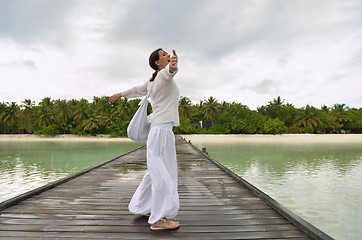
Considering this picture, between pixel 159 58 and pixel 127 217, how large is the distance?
1926 millimetres

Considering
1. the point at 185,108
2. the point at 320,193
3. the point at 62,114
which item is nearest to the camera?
the point at 320,193

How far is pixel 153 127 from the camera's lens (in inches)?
125

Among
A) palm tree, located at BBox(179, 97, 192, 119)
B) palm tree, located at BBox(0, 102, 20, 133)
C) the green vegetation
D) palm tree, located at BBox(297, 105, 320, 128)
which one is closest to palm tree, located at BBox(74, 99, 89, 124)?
the green vegetation

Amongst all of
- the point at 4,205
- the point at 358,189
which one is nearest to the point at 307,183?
the point at 358,189

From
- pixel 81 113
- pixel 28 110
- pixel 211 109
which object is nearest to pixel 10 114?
pixel 28 110

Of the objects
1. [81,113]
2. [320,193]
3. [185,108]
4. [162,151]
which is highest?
[185,108]

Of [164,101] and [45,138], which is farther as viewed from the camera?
[45,138]

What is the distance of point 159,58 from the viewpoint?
3221mm

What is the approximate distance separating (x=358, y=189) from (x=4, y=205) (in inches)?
413

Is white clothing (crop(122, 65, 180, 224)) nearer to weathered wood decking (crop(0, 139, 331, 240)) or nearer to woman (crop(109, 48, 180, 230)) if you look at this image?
woman (crop(109, 48, 180, 230))

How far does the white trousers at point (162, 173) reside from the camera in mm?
3062

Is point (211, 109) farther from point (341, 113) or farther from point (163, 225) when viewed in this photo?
point (163, 225)

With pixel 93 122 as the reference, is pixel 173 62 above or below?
below

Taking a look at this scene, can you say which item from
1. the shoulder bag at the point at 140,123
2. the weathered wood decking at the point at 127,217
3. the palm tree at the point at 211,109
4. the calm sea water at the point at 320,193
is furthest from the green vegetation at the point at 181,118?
the shoulder bag at the point at 140,123
